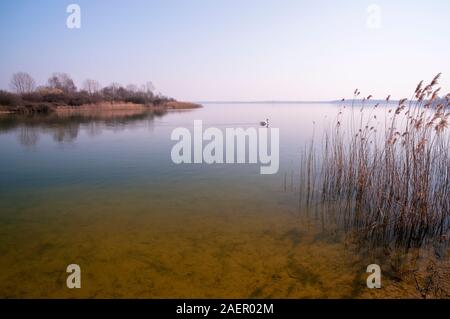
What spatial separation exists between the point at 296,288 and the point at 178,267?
4.84 feet

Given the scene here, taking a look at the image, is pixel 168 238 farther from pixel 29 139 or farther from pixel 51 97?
pixel 51 97

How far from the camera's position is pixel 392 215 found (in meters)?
4.48

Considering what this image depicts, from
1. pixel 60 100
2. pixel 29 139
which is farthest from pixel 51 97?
pixel 29 139

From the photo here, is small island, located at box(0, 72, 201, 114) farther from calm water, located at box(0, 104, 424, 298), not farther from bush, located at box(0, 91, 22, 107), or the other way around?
calm water, located at box(0, 104, 424, 298)

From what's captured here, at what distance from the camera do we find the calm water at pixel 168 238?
10.2 feet

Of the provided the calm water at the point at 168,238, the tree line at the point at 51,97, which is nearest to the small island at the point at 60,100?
the tree line at the point at 51,97

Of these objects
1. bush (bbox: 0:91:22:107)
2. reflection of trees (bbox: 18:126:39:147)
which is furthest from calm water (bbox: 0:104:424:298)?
bush (bbox: 0:91:22:107)

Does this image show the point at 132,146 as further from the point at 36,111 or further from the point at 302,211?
the point at 36,111

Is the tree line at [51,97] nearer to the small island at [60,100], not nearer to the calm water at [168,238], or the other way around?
the small island at [60,100]

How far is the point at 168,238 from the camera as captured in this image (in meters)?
4.23

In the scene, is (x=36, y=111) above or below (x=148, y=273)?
above
